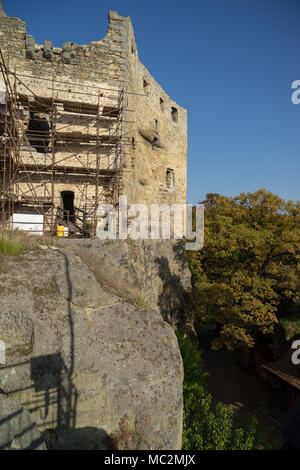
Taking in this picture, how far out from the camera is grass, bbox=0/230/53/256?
645 centimetres

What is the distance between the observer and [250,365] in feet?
46.0

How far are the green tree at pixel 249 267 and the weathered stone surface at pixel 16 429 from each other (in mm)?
8616

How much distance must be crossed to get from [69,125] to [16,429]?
1133 cm

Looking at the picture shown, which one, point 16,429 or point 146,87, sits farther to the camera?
point 146,87

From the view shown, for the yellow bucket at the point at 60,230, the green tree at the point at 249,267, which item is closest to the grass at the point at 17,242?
the yellow bucket at the point at 60,230

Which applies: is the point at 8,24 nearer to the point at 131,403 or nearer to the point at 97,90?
the point at 97,90

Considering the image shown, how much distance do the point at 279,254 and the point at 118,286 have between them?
816 cm

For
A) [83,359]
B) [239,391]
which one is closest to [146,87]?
[83,359]

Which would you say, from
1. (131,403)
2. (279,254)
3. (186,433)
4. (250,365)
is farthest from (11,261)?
(250,365)

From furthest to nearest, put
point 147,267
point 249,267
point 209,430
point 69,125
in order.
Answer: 1. point 147,267
2. point 249,267
3. point 69,125
4. point 209,430

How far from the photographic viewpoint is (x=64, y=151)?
472 inches

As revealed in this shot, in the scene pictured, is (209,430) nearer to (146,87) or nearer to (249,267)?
(249,267)

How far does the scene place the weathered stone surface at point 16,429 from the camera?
3516 mm

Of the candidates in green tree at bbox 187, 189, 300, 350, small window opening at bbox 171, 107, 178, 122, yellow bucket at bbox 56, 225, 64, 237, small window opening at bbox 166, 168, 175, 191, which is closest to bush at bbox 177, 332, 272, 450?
green tree at bbox 187, 189, 300, 350
